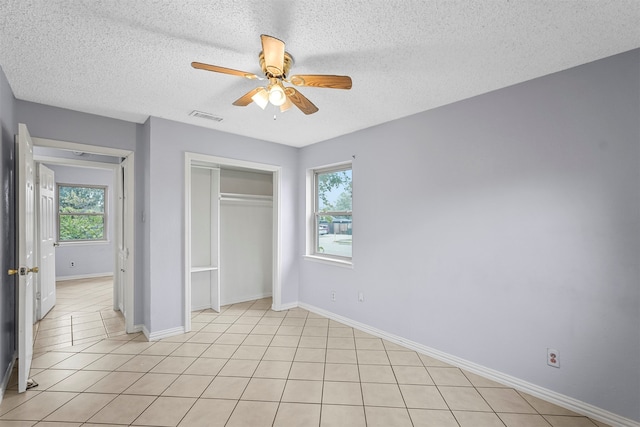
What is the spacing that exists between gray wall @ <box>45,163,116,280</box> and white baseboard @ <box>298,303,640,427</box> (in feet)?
19.9

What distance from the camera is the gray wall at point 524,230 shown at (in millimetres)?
2016

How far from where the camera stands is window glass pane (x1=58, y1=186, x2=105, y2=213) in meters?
6.50

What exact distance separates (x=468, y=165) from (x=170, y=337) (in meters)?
3.61

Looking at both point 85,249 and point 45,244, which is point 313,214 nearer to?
point 45,244

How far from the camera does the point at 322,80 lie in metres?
1.91

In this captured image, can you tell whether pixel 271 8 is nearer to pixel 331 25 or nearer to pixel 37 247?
pixel 331 25

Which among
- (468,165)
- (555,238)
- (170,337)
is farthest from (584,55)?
(170,337)

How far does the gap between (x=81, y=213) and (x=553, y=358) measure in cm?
832

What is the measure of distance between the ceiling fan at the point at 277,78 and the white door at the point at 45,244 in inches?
142

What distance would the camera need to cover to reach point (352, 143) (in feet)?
Result: 12.7

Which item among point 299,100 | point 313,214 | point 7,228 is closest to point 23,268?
point 7,228

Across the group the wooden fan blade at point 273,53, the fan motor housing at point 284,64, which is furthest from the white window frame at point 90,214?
the wooden fan blade at point 273,53

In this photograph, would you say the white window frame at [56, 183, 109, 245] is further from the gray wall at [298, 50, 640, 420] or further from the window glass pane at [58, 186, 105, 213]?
the gray wall at [298, 50, 640, 420]

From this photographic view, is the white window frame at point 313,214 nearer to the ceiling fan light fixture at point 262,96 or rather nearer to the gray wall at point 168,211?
the gray wall at point 168,211
